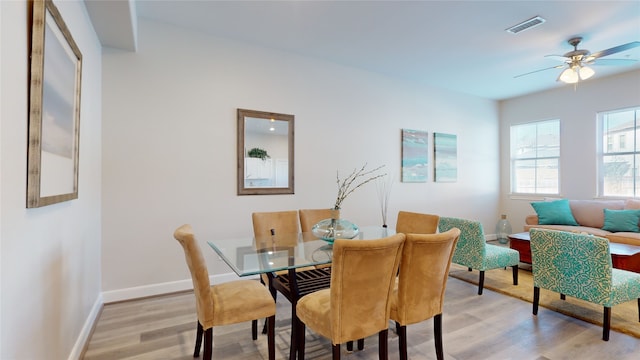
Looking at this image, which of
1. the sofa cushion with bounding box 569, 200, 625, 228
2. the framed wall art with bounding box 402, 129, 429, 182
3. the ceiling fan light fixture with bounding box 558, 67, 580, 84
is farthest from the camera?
the framed wall art with bounding box 402, 129, 429, 182

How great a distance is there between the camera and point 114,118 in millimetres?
3070

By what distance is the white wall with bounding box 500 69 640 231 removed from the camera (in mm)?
4871

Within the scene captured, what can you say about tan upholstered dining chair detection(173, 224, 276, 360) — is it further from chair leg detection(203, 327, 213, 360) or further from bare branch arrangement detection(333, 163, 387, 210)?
bare branch arrangement detection(333, 163, 387, 210)

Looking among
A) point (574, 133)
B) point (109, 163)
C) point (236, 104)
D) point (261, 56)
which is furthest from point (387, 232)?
point (574, 133)

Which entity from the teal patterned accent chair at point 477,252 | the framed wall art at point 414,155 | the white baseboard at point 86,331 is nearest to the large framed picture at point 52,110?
the white baseboard at point 86,331

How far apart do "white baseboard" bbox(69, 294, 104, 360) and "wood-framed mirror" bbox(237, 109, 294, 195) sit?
169cm

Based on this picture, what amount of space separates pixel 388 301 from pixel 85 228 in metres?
2.36

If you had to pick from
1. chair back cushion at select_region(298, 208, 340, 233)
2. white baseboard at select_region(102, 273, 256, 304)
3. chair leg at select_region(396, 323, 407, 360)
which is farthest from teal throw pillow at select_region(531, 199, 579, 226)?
white baseboard at select_region(102, 273, 256, 304)

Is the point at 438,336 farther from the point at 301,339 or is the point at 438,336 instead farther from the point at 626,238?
the point at 626,238

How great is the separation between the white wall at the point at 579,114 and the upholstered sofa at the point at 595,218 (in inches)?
18.6

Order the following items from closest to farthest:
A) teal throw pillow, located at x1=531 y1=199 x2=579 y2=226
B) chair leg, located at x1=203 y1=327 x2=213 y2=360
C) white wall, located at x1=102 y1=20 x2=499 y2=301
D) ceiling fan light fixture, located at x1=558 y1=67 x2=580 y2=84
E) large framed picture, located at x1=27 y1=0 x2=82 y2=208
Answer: large framed picture, located at x1=27 y1=0 x2=82 y2=208 → chair leg, located at x1=203 y1=327 x2=213 y2=360 → white wall, located at x1=102 y1=20 x2=499 y2=301 → ceiling fan light fixture, located at x1=558 y1=67 x2=580 y2=84 → teal throw pillow, located at x1=531 y1=199 x2=579 y2=226

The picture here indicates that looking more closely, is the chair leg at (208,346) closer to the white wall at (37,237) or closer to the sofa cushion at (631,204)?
the white wall at (37,237)

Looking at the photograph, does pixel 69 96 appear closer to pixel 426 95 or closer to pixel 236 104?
pixel 236 104

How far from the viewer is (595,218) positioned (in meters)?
4.76
